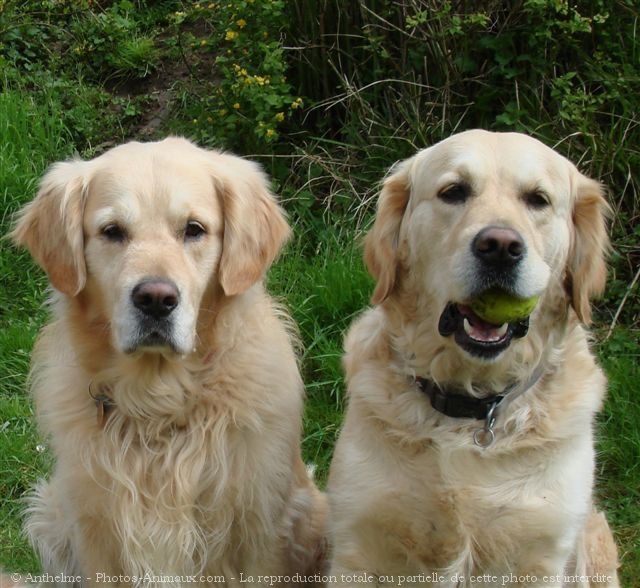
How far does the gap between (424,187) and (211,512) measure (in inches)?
50.4

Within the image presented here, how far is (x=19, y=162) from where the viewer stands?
20.0 ft

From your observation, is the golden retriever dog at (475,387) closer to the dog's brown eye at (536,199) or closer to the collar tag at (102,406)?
the dog's brown eye at (536,199)

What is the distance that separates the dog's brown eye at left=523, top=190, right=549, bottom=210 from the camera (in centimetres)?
291

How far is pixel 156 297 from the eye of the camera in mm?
2939

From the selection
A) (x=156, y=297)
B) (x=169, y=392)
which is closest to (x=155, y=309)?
(x=156, y=297)

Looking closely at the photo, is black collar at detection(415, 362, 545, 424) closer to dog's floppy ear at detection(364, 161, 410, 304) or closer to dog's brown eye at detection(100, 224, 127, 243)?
dog's floppy ear at detection(364, 161, 410, 304)

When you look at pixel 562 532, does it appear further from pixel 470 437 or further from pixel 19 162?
pixel 19 162

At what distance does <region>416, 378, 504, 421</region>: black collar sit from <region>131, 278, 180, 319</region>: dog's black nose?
852 mm

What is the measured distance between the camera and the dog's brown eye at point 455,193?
2.93 metres

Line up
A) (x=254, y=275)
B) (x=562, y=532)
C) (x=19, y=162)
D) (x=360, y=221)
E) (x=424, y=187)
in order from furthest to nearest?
(x=19, y=162)
(x=360, y=221)
(x=254, y=275)
(x=424, y=187)
(x=562, y=532)

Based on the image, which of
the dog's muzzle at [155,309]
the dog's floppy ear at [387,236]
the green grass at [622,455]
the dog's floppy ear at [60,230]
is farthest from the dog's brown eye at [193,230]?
the green grass at [622,455]

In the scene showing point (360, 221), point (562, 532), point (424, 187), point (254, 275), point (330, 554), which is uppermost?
point (424, 187)

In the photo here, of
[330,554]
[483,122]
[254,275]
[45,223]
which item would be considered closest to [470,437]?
[330,554]

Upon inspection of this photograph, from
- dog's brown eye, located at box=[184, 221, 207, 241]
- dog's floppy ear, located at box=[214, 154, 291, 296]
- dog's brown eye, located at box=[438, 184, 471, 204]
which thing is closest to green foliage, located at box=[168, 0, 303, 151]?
dog's floppy ear, located at box=[214, 154, 291, 296]
